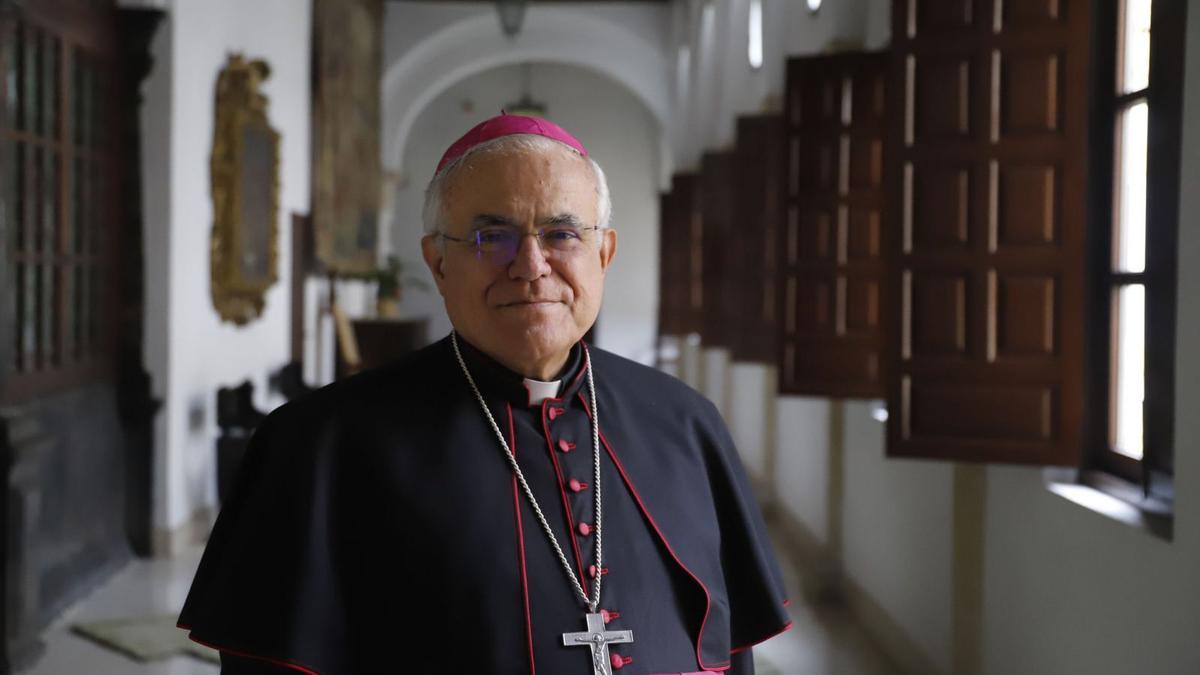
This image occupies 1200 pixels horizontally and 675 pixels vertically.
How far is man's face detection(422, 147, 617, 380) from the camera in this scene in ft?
7.24

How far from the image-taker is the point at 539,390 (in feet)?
7.91

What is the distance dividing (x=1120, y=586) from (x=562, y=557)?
234 centimetres

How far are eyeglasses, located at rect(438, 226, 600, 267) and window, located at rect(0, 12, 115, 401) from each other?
423 cm

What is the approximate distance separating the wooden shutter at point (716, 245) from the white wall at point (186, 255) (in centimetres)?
389

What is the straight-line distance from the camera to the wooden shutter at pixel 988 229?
4516 millimetres

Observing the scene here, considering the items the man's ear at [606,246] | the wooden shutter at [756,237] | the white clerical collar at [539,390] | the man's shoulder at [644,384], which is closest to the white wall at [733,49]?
the wooden shutter at [756,237]

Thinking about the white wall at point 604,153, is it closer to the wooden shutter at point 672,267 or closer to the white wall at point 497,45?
the white wall at point 497,45

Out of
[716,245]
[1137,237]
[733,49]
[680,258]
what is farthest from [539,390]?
[680,258]

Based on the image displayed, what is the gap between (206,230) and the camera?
30.6 feet

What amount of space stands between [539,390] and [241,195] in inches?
316

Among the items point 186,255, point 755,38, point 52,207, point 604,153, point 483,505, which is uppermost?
point 604,153

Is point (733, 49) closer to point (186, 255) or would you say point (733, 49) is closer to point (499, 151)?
point (186, 255)

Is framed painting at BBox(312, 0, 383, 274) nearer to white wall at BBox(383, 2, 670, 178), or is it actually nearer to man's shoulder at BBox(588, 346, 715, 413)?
white wall at BBox(383, 2, 670, 178)

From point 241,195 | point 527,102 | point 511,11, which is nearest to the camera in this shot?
point 241,195
